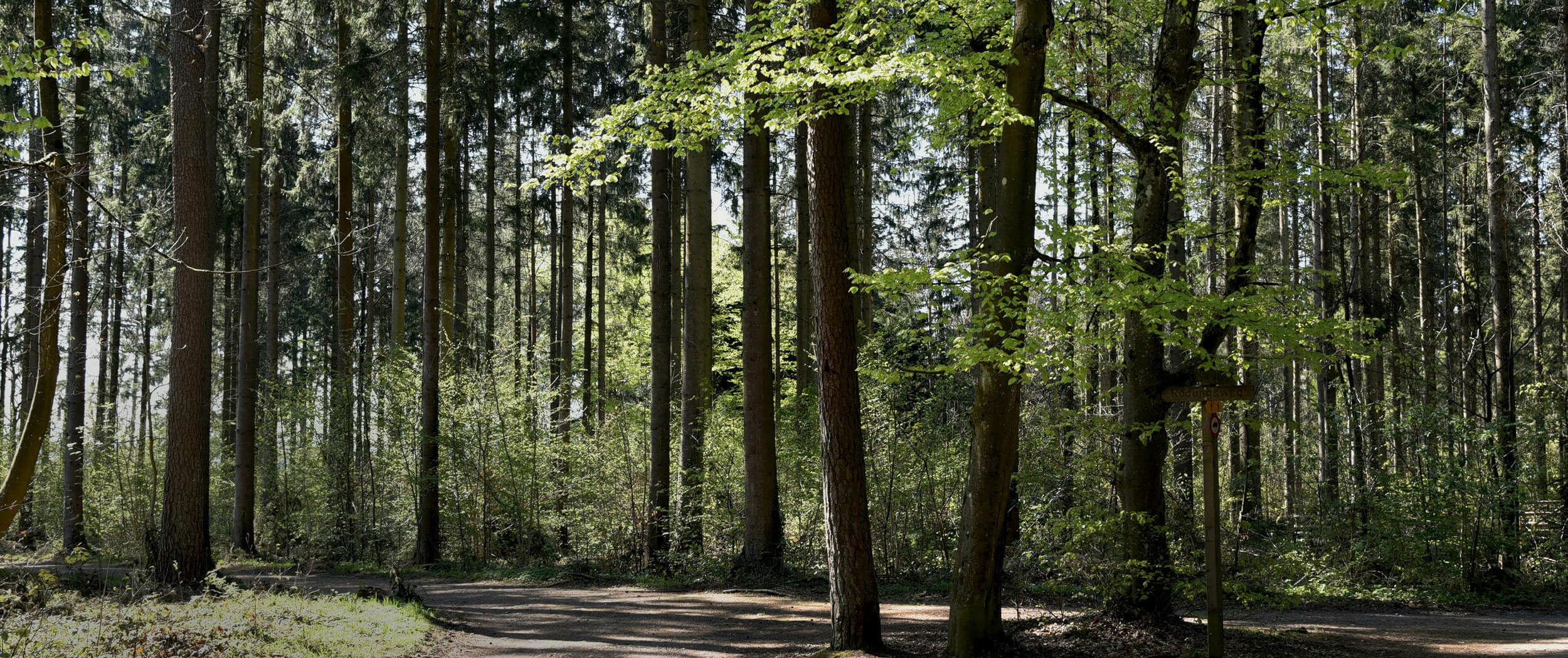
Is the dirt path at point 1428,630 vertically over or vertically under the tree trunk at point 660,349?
under

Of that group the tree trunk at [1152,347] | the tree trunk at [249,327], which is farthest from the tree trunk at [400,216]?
the tree trunk at [1152,347]

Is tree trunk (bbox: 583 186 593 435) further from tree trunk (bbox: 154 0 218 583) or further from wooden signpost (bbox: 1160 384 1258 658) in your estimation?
wooden signpost (bbox: 1160 384 1258 658)

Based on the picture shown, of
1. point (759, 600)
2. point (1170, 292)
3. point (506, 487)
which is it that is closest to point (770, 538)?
point (759, 600)

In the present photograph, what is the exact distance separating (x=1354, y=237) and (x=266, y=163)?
18.2m

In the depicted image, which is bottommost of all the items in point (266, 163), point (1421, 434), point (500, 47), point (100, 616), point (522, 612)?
point (522, 612)

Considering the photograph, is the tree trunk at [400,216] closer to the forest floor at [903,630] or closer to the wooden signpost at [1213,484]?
the forest floor at [903,630]

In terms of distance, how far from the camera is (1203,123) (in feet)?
61.3

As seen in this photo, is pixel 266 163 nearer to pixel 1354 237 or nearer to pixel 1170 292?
pixel 1170 292

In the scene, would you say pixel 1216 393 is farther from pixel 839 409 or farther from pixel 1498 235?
pixel 1498 235

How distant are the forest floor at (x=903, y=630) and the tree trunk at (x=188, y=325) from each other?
2.05m

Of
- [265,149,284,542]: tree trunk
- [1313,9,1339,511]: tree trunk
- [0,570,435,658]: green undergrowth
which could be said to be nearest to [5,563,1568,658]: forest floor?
[0,570,435,658]: green undergrowth

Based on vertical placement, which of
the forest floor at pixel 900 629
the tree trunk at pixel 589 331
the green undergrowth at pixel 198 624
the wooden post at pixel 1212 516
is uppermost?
the tree trunk at pixel 589 331

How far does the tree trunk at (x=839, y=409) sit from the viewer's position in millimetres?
7375

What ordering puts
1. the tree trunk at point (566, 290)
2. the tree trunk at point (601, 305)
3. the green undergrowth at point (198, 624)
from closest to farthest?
the green undergrowth at point (198, 624)
the tree trunk at point (566, 290)
the tree trunk at point (601, 305)
